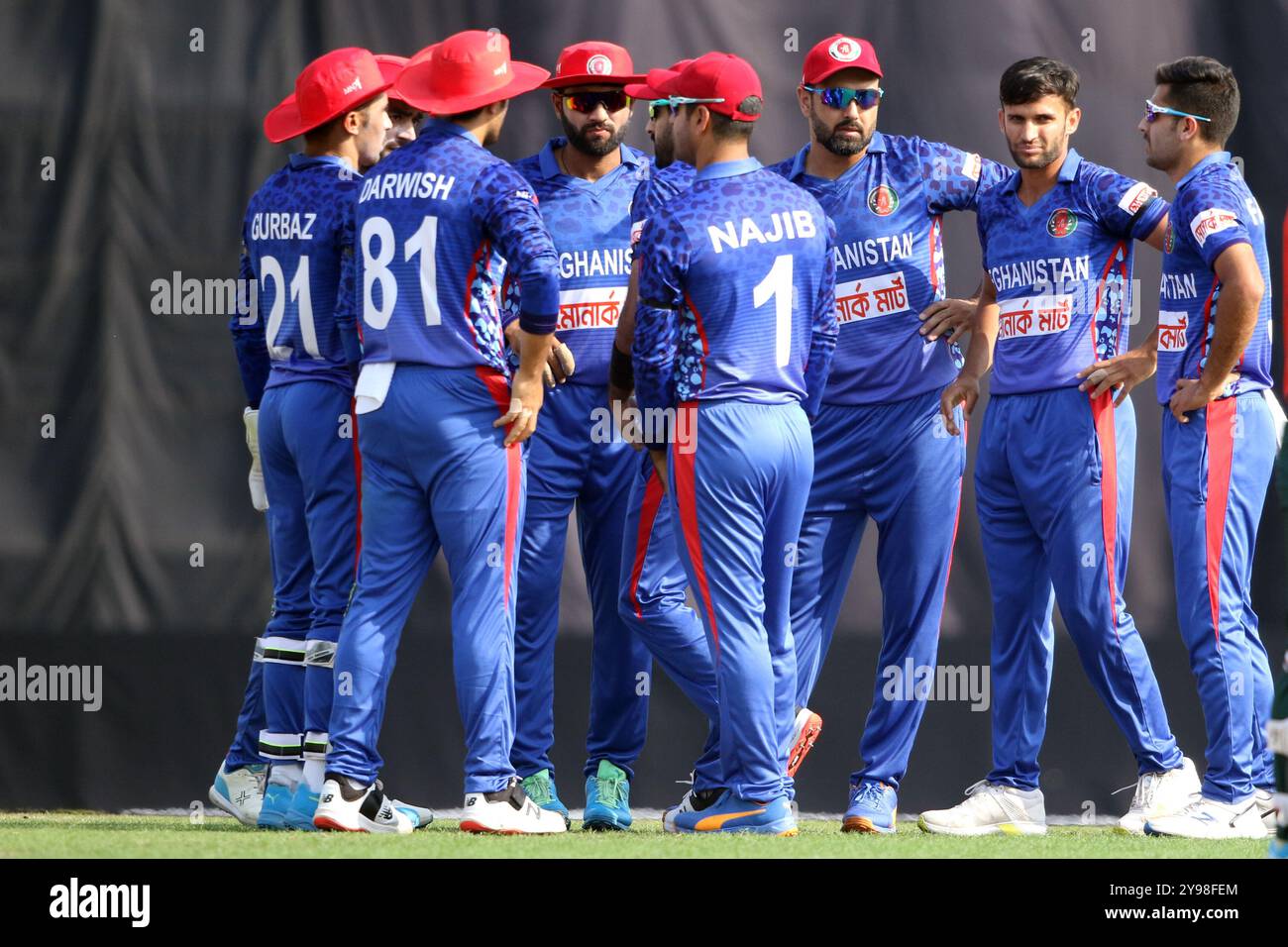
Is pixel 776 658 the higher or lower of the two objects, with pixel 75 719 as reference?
higher

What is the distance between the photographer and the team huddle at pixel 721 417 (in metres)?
4.39

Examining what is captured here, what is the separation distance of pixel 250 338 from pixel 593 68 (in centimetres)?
131

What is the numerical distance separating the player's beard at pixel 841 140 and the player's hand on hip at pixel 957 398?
0.74 m

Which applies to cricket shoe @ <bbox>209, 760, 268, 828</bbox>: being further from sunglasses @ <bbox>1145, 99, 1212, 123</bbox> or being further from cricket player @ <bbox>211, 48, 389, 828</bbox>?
sunglasses @ <bbox>1145, 99, 1212, 123</bbox>

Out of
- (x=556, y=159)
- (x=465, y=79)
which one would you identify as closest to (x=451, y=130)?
(x=465, y=79)

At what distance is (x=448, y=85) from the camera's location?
4.52 meters

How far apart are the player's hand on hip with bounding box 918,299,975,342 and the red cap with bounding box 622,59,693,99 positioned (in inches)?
39.6

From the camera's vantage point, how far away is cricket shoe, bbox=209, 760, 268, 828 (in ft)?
17.6

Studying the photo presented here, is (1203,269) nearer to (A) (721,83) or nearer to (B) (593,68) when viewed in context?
(A) (721,83)

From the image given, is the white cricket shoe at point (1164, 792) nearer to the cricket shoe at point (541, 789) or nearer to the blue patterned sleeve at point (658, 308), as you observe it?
the cricket shoe at point (541, 789)

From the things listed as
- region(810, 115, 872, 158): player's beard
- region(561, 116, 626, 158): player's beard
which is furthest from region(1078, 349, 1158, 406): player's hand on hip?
region(561, 116, 626, 158): player's beard

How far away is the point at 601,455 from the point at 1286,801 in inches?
97.3
